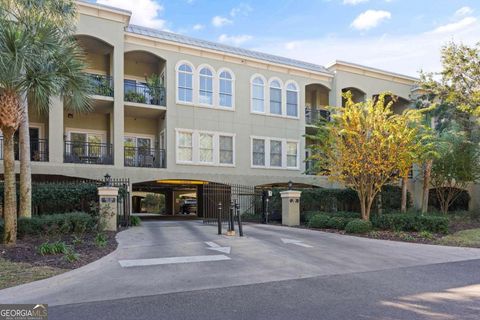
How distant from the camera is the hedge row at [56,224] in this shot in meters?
11.4

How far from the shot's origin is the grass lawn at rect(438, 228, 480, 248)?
12.2 meters

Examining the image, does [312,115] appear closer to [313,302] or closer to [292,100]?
[292,100]

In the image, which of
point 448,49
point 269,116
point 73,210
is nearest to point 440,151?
point 448,49

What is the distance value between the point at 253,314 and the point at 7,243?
7.47 meters

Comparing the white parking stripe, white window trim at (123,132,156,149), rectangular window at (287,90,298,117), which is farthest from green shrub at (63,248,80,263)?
rectangular window at (287,90,298,117)

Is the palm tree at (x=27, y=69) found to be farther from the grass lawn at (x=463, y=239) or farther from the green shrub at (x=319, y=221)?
the grass lawn at (x=463, y=239)

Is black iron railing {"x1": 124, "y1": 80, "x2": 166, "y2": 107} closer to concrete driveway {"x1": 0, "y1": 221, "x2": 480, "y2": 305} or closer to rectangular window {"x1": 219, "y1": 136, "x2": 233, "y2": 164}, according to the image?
rectangular window {"x1": 219, "y1": 136, "x2": 233, "y2": 164}

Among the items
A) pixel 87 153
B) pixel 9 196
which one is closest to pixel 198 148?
pixel 87 153

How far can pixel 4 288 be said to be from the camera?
6344 mm

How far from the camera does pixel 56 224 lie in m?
11.8

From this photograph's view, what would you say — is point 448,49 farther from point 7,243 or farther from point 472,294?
point 7,243

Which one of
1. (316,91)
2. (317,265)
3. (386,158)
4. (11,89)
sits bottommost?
(317,265)

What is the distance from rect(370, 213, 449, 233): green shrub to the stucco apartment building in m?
7.14

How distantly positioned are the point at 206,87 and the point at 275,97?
435cm
